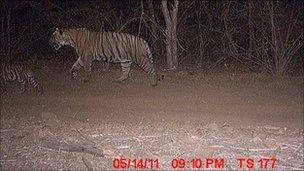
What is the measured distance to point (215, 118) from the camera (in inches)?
365

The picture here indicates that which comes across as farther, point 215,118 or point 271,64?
point 271,64

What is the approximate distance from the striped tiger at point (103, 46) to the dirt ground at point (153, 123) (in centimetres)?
55

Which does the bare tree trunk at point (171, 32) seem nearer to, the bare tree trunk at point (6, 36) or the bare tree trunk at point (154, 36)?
the bare tree trunk at point (154, 36)

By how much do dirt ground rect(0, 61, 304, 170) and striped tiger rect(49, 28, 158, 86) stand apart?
0.55m

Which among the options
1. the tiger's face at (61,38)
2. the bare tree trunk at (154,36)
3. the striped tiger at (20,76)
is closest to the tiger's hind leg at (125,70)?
the tiger's face at (61,38)

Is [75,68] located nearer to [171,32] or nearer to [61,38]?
[61,38]

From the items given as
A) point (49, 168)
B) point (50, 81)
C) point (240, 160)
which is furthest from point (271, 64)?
point (49, 168)

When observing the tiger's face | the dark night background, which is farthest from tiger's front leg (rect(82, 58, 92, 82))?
the dark night background

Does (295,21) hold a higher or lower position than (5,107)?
higher

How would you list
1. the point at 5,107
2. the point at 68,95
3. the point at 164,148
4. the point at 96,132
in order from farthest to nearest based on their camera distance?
the point at 68,95 → the point at 5,107 → the point at 96,132 → the point at 164,148

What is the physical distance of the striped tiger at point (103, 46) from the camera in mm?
13930

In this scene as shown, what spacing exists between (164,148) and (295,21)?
27.9 feet

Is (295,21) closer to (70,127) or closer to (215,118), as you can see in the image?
(215,118)

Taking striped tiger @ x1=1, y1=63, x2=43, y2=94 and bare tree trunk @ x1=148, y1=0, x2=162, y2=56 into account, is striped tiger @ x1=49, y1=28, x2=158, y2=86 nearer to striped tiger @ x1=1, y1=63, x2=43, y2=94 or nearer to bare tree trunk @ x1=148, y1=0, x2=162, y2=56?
A: striped tiger @ x1=1, y1=63, x2=43, y2=94
